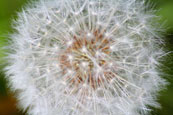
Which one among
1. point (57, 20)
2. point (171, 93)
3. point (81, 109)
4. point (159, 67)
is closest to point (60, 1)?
point (57, 20)

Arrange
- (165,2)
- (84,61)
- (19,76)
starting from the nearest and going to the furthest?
1. (84,61)
2. (19,76)
3. (165,2)

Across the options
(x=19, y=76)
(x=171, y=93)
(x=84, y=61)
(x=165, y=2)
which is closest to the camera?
(x=84, y=61)

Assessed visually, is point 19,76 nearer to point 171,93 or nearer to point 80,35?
point 80,35

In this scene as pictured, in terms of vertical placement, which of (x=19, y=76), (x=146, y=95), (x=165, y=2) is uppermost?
(x=165, y=2)

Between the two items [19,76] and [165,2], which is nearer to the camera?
[19,76]

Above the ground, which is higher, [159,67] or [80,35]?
[80,35]

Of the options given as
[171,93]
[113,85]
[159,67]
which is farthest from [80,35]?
[171,93]
